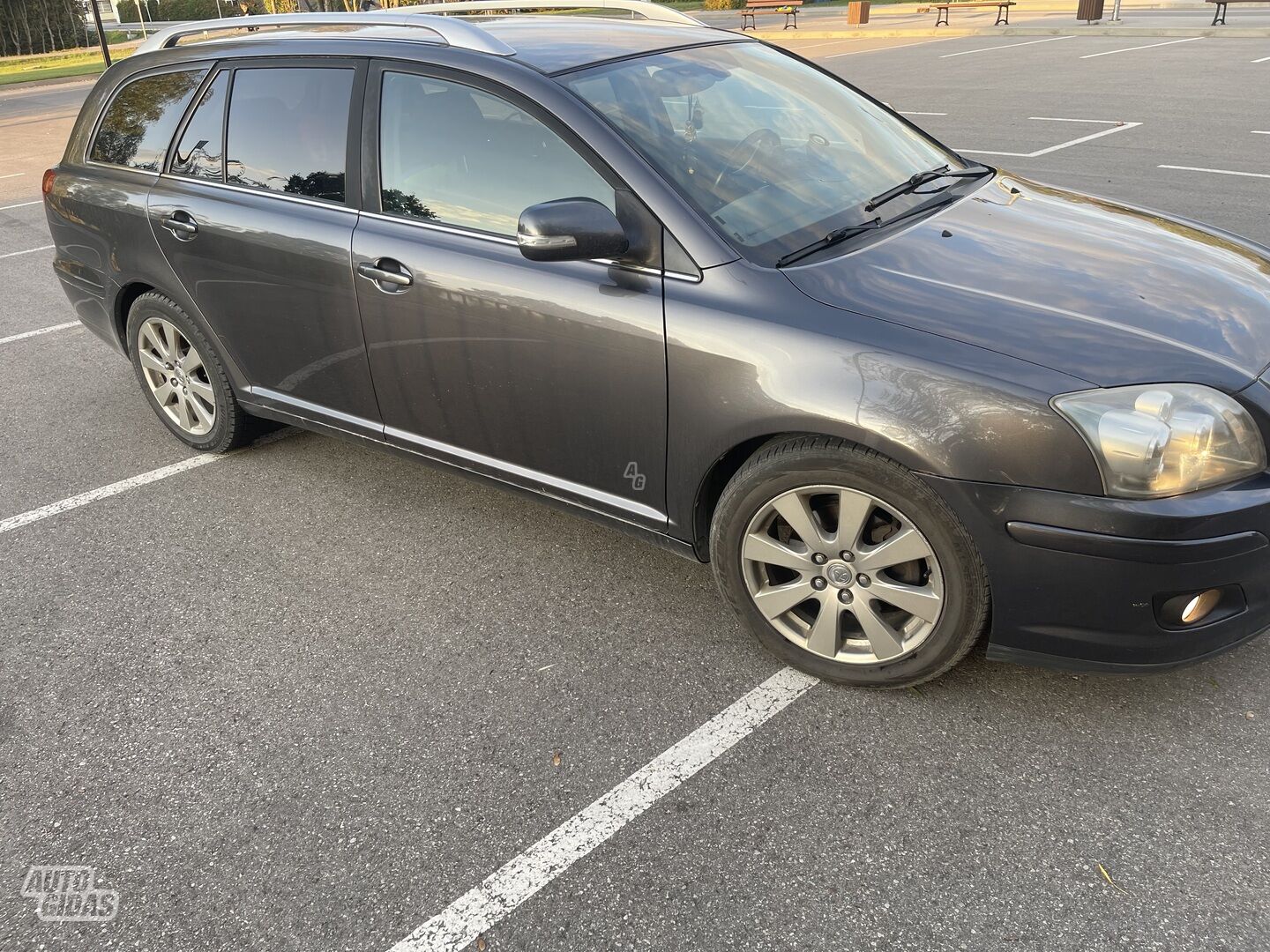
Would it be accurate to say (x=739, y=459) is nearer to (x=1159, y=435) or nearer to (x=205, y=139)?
(x=1159, y=435)

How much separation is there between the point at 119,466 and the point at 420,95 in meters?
2.42

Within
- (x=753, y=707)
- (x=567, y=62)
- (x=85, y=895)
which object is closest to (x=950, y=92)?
(x=567, y=62)

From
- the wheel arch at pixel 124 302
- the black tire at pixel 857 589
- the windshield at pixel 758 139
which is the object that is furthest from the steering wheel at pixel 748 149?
the wheel arch at pixel 124 302

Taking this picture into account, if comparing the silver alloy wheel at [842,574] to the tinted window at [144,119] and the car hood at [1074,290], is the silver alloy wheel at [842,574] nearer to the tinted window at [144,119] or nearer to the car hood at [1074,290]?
the car hood at [1074,290]

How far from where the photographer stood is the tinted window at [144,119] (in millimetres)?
4188

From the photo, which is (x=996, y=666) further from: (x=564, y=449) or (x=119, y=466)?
(x=119, y=466)

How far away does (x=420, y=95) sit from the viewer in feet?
10.9

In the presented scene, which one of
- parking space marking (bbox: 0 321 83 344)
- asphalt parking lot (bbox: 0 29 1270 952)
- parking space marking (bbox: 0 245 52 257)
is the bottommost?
parking space marking (bbox: 0 245 52 257)

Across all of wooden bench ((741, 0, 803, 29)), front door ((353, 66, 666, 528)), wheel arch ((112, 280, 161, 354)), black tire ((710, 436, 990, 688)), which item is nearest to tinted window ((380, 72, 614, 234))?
front door ((353, 66, 666, 528))

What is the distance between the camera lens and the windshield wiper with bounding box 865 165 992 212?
3260 mm

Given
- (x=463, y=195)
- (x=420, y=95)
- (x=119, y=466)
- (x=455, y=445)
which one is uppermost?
(x=420, y=95)

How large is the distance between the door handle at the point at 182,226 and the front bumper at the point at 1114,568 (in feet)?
10.2

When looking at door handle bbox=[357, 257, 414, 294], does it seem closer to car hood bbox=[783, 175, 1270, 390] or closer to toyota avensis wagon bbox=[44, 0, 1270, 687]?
toyota avensis wagon bbox=[44, 0, 1270, 687]

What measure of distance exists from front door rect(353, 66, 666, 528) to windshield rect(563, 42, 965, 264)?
26 centimetres
